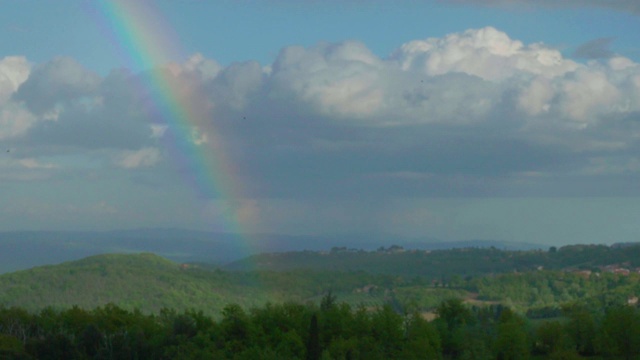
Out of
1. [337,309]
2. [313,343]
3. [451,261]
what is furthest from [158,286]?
[313,343]

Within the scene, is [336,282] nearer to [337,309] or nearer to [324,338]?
[337,309]

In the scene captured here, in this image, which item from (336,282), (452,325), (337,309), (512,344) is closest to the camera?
(512,344)

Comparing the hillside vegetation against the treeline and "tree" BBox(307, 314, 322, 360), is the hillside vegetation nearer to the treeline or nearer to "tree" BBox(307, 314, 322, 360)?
the treeline

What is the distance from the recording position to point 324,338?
49.0m

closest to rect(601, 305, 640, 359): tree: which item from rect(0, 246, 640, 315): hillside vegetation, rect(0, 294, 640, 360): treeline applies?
rect(0, 294, 640, 360): treeline

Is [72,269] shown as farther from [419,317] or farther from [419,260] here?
[419,317]

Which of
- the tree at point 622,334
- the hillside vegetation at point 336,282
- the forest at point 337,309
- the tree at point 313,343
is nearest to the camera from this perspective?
the tree at point 313,343

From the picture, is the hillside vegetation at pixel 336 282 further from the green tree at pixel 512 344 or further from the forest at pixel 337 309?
the green tree at pixel 512 344

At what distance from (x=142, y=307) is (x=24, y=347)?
68.1 metres

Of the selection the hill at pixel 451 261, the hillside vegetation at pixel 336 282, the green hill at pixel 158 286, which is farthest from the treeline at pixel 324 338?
the hill at pixel 451 261

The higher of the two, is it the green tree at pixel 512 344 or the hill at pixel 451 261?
the hill at pixel 451 261

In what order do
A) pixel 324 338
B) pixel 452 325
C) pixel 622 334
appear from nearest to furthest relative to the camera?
pixel 324 338 → pixel 622 334 → pixel 452 325

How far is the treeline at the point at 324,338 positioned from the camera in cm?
4522

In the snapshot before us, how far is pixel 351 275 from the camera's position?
139 meters
